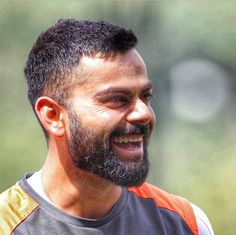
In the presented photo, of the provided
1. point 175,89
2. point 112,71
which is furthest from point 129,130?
point 175,89

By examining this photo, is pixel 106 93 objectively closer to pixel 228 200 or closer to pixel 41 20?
pixel 41 20

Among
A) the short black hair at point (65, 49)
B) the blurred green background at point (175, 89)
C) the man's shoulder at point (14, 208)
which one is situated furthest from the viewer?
the blurred green background at point (175, 89)

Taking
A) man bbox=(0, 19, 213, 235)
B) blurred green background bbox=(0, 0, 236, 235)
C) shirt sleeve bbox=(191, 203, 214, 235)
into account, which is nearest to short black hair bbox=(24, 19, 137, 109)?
man bbox=(0, 19, 213, 235)

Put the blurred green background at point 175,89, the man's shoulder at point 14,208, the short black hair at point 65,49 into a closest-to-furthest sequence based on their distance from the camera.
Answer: the man's shoulder at point 14,208, the short black hair at point 65,49, the blurred green background at point 175,89

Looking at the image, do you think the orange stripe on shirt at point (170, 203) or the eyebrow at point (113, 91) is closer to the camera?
the eyebrow at point (113, 91)

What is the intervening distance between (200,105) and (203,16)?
1.91ft

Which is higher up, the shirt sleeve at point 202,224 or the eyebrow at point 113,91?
the eyebrow at point 113,91

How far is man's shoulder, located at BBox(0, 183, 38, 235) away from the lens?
138cm

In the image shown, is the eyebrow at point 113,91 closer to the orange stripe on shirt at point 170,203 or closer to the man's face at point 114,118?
the man's face at point 114,118

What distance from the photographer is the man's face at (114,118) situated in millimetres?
1431

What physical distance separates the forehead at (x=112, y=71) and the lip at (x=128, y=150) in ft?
0.51

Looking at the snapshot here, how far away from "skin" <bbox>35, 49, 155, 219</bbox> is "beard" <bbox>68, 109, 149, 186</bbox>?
1 cm

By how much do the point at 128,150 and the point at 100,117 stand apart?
11 cm

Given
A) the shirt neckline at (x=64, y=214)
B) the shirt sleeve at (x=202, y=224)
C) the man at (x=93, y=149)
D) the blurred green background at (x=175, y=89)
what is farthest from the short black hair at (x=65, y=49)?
the blurred green background at (x=175, y=89)
